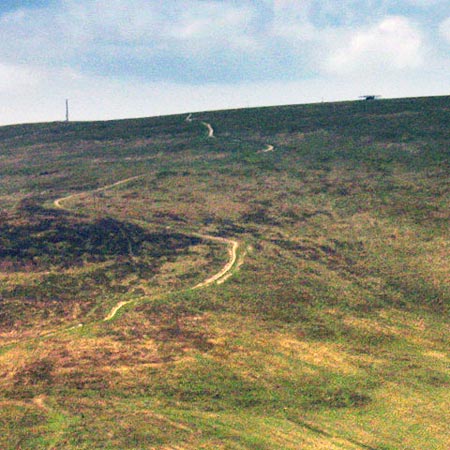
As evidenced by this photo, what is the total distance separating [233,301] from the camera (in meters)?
35.4

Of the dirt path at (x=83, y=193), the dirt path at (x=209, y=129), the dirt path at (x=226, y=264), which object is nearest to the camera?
the dirt path at (x=226, y=264)

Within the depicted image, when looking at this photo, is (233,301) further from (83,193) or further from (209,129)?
(209,129)

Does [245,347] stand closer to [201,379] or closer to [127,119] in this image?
[201,379]

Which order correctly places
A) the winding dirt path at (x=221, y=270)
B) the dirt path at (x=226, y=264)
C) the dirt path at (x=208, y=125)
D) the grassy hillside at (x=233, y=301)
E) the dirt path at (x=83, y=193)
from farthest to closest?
the dirt path at (x=208, y=125)
the dirt path at (x=83, y=193)
the dirt path at (x=226, y=264)
the winding dirt path at (x=221, y=270)
the grassy hillside at (x=233, y=301)

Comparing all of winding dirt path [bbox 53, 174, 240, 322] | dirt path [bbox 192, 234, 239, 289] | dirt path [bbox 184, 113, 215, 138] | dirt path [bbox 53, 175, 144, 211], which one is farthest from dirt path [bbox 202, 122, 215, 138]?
dirt path [bbox 192, 234, 239, 289]

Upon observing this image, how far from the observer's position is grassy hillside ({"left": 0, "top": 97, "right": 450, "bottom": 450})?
22.5 metres

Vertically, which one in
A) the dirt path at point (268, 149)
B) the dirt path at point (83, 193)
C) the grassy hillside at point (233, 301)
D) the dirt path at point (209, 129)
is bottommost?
the grassy hillside at point (233, 301)

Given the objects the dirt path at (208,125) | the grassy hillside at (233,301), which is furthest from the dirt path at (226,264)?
the dirt path at (208,125)

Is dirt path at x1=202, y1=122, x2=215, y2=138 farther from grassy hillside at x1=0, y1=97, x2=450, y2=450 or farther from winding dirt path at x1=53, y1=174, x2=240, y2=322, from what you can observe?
winding dirt path at x1=53, y1=174, x2=240, y2=322

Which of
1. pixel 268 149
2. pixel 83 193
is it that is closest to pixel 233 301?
pixel 83 193

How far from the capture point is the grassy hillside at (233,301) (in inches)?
884

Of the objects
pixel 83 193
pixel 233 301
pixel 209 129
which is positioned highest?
pixel 209 129

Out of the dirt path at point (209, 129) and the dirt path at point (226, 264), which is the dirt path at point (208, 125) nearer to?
the dirt path at point (209, 129)

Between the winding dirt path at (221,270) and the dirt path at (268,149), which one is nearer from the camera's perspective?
the winding dirt path at (221,270)
